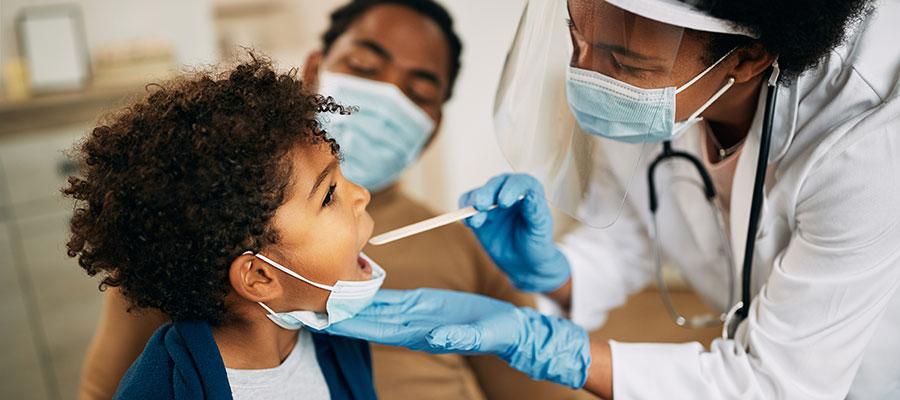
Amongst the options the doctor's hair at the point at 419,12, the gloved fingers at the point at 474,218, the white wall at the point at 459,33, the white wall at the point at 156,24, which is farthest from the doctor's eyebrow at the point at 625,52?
the white wall at the point at 156,24

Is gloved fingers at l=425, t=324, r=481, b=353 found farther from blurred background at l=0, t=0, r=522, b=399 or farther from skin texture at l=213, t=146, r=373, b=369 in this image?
blurred background at l=0, t=0, r=522, b=399

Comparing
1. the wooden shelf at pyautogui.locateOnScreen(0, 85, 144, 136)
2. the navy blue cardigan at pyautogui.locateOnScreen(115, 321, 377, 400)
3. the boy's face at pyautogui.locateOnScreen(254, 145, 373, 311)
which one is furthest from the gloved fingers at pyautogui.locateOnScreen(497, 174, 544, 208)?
the wooden shelf at pyautogui.locateOnScreen(0, 85, 144, 136)

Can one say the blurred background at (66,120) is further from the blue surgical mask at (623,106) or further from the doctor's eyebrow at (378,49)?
the blue surgical mask at (623,106)

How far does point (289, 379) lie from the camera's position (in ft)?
Answer: 3.76

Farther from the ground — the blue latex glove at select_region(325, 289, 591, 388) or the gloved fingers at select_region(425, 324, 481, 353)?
the gloved fingers at select_region(425, 324, 481, 353)

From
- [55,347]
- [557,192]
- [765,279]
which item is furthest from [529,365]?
[55,347]

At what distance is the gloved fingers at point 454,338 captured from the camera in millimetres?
1062

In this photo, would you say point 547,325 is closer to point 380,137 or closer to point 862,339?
point 862,339

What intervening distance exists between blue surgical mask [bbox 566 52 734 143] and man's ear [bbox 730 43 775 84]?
18 mm

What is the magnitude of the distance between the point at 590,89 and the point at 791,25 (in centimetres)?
28

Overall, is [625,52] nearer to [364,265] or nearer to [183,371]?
[364,265]

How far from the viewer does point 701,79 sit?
1091mm

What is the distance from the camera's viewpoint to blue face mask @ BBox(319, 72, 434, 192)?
5.34 ft

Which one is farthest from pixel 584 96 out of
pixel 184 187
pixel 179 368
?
pixel 179 368
